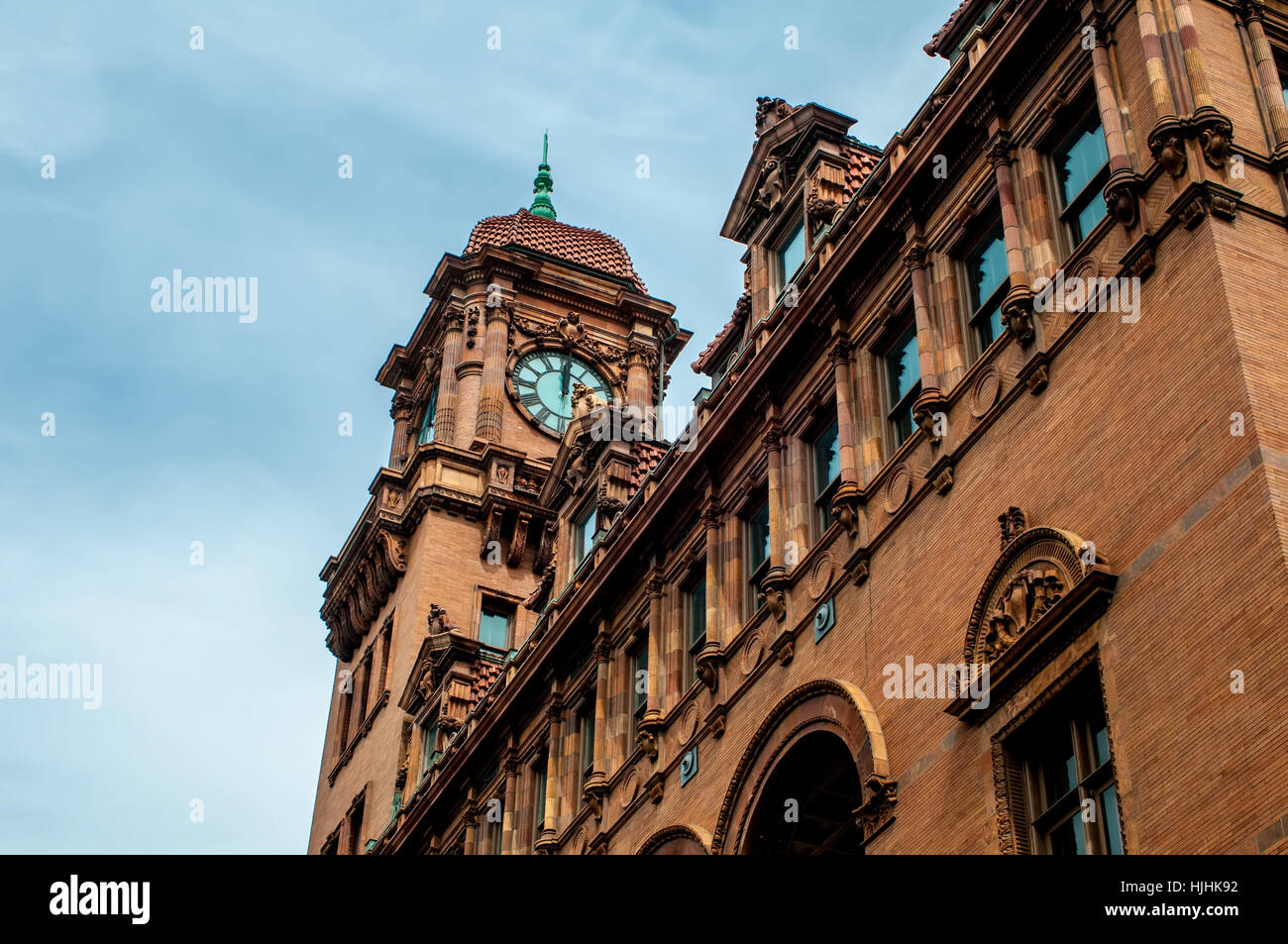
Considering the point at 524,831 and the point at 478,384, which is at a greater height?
the point at 478,384

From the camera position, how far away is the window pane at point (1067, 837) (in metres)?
21.1

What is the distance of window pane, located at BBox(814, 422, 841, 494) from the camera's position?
30.4m

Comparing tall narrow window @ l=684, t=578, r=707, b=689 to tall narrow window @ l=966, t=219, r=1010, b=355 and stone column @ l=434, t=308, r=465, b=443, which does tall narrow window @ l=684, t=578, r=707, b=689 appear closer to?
tall narrow window @ l=966, t=219, r=1010, b=355

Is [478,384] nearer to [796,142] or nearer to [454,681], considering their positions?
[454,681]

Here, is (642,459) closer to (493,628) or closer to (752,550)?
(752,550)

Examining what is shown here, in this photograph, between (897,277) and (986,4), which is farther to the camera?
(986,4)

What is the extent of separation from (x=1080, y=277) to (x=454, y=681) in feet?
95.0

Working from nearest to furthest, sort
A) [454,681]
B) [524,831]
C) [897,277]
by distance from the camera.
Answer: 1. [897,277]
2. [524,831]
3. [454,681]

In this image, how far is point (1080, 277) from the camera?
23969 mm

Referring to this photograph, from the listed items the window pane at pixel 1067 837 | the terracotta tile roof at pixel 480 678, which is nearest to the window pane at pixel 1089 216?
the window pane at pixel 1067 837

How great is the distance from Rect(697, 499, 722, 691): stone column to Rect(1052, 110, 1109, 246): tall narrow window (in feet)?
31.6

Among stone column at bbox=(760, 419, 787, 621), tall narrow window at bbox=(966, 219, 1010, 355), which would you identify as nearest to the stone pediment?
tall narrow window at bbox=(966, 219, 1010, 355)
